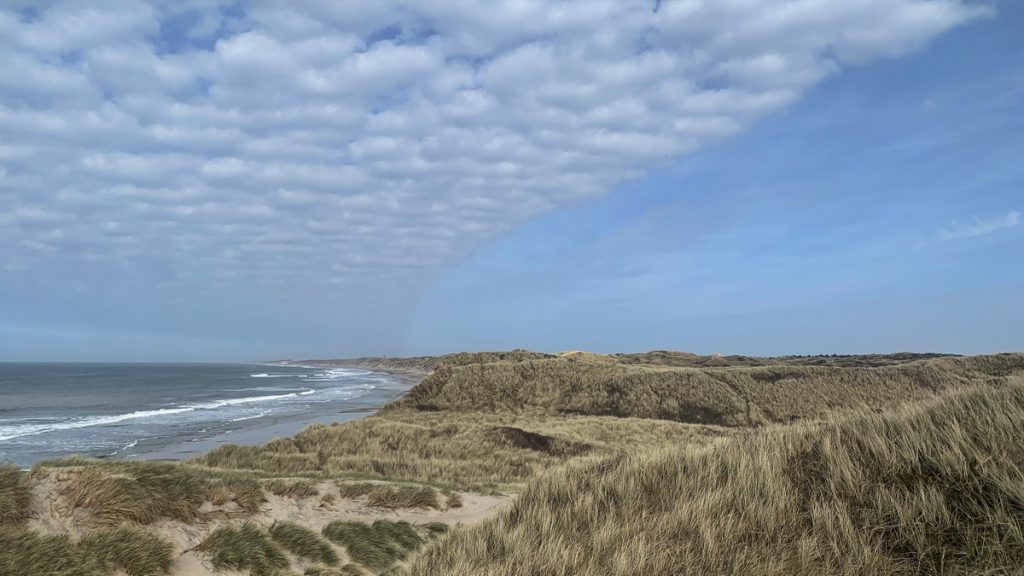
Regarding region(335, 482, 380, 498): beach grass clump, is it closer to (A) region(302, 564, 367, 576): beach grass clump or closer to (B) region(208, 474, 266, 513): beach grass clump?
(B) region(208, 474, 266, 513): beach grass clump

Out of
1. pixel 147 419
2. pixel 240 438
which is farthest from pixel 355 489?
pixel 147 419

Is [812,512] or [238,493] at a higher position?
[812,512]

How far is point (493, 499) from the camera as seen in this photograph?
16.6 metres

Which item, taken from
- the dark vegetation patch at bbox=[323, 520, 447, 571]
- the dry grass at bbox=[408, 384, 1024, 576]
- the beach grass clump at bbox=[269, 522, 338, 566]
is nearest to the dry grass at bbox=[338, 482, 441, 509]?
the dark vegetation patch at bbox=[323, 520, 447, 571]

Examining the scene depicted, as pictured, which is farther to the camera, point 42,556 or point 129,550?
point 129,550

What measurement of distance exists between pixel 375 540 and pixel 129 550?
15.1 ft

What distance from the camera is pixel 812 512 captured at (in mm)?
5527

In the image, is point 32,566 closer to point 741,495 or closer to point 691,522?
point 691,522

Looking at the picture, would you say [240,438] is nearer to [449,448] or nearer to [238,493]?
[449,448]

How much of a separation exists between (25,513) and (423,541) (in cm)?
675

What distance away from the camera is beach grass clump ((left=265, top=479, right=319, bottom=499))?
12.2 meters

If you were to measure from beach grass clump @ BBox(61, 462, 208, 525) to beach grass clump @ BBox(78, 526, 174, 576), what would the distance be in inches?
20.6

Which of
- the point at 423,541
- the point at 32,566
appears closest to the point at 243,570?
the point at 32,566

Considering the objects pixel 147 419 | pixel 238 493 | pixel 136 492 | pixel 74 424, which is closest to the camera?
pixel 136 492
